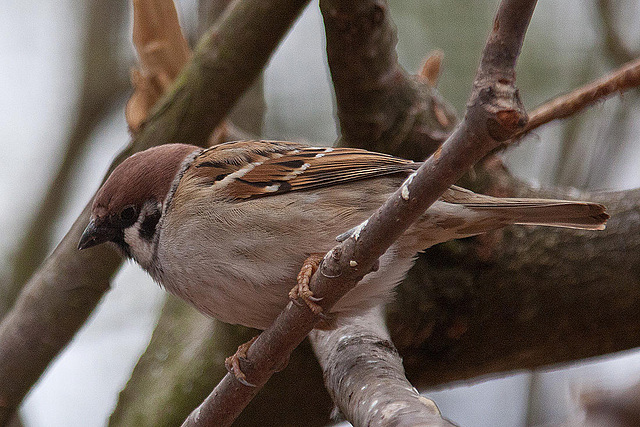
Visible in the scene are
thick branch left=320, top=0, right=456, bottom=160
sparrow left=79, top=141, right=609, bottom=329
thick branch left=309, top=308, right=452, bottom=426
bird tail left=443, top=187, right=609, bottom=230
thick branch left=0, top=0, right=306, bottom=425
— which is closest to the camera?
thick branch left=309, top=308, right=452, bottom=426

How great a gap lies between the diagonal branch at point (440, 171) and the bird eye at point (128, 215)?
1.08 meters

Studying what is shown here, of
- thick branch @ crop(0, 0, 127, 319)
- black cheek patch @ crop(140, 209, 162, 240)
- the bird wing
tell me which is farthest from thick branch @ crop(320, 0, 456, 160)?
thick branch @ crop(0, 0, 127, 319)

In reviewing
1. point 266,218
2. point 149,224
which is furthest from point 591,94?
point 149,224

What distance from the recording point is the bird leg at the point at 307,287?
7.49ft

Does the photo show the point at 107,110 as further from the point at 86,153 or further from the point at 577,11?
the point at 577,11

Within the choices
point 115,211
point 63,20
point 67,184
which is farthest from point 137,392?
point 63,20

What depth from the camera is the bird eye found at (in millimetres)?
3208

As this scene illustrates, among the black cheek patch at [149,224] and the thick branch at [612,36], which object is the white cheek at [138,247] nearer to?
the black cheek patch at [149,224]

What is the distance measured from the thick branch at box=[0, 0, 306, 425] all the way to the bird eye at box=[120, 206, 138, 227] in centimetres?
52

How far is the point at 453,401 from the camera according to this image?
267 inches

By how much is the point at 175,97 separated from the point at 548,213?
7.25ft

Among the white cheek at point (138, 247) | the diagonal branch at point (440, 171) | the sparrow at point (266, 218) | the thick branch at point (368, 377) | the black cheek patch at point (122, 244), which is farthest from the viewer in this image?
the black cheek patch at point (122, 244)

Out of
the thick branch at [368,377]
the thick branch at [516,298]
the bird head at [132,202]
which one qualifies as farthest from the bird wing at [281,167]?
the thick branch at [516,298]

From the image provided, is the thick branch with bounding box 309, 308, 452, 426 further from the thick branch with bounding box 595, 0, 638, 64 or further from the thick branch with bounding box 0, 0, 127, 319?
the thick branch with bounding box 595, 0, 638, 64
